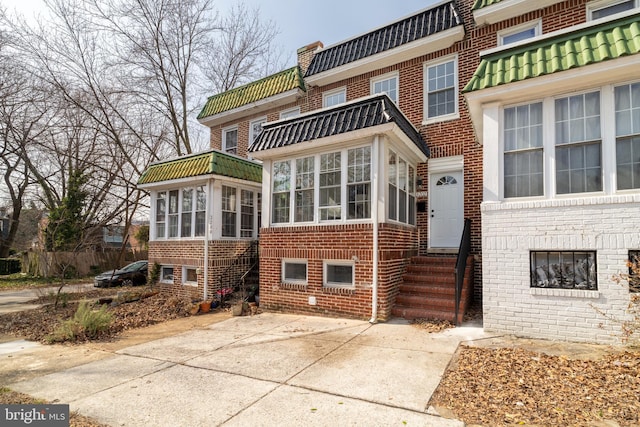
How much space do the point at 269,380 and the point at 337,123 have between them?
18.6 ft

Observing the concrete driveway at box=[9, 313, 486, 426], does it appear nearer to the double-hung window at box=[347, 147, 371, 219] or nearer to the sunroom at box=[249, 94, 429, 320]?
the sunroom at box=[249, 94, 429, 320]

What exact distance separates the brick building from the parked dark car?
11016 millimetres

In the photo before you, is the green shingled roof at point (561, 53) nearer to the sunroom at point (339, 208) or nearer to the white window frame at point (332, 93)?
the sunroom at point (339, 208)

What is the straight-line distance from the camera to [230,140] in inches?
587

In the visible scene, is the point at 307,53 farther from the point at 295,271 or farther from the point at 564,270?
the point at 564,270

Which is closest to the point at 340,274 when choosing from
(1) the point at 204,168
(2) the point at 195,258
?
(2) the point at 195,258

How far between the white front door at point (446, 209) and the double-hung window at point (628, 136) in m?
3.91

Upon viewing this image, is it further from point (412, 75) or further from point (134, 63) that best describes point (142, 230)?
point (412, 75)

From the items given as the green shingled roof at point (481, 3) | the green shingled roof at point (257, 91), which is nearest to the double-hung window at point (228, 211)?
the green shingled roof at point (257, 91)

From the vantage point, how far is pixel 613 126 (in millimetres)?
5301

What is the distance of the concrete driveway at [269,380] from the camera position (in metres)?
3.40

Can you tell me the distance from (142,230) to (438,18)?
29.2 meters

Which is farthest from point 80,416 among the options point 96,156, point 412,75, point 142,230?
point 142,230

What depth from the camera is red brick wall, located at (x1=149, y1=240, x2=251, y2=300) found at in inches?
415
